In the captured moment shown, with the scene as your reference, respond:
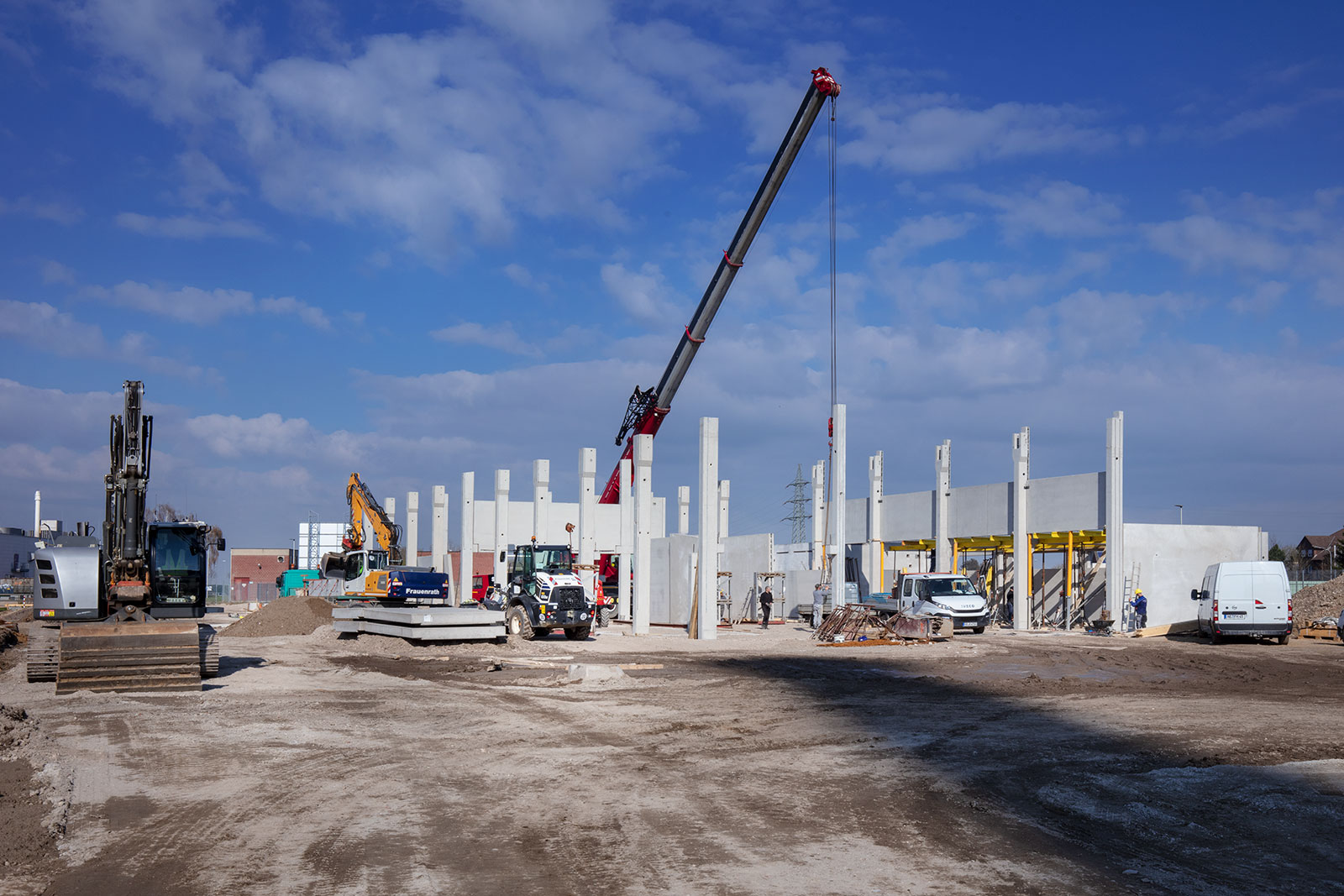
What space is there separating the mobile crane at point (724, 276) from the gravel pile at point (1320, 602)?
20.4m

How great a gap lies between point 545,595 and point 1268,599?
60.3 feet

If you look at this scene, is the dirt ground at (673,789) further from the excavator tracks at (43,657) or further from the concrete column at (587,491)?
the concrete column at (587,491)

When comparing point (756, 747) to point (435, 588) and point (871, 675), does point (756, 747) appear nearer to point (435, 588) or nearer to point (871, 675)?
point (871, 675)

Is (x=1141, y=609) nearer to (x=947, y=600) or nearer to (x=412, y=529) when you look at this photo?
(x=947, y=600)

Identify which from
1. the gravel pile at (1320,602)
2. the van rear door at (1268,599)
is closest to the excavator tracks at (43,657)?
the van rear door at (1268,599)

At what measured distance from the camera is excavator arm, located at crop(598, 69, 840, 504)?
2972cm

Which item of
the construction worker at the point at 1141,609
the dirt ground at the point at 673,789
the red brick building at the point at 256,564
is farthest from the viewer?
the red brick building at the point at 256,564

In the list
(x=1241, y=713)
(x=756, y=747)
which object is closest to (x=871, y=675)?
(x=1241, y=713)

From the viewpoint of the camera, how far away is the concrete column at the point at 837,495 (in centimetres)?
3362

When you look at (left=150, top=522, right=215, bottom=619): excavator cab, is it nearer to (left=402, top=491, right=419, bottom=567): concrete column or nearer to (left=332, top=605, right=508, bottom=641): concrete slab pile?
(left=332, top=605, right=508, bottom=641): concrete slab pile

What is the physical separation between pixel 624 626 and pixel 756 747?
26430 mm

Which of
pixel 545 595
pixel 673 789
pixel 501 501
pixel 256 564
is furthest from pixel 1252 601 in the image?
pixel 256 564

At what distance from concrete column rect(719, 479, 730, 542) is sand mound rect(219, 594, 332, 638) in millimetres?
20446

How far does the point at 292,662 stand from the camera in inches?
820
